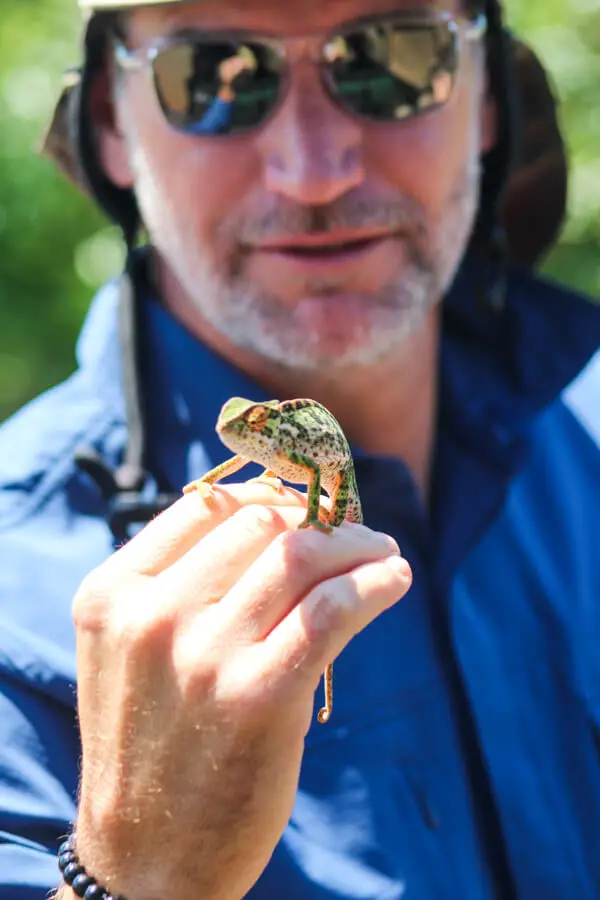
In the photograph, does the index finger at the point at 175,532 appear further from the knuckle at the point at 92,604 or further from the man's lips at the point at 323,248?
the man's lips at the point at 323,248

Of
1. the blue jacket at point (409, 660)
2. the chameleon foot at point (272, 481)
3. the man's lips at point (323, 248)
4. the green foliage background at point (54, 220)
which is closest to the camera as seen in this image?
the chameleon foot at point (272, 481)

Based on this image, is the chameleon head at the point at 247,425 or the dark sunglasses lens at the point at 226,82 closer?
the chameleon head at the point at 247,425

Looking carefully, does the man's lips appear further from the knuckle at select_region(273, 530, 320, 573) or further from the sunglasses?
the knuckle at select_region(273, 530, 320, 573)

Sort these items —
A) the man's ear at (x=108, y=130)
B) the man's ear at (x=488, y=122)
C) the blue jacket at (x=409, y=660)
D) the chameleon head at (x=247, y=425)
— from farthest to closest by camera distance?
the man's ear at (x=488, y=122)
the man's ear at (x=108, y=130)
the blue jacket at (x=409, y=660)
the chameleon head at (x=247, y=425)

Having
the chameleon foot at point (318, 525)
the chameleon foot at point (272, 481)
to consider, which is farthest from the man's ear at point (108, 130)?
the chameleon foot at point (318, 525)

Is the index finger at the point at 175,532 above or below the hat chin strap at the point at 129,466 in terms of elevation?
above

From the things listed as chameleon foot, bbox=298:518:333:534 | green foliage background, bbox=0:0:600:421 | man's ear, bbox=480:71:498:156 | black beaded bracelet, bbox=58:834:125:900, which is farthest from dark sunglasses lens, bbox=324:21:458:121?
green foliage background, bbox=0:0:600:421

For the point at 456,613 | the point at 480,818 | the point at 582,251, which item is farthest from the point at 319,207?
the point at 582,251
